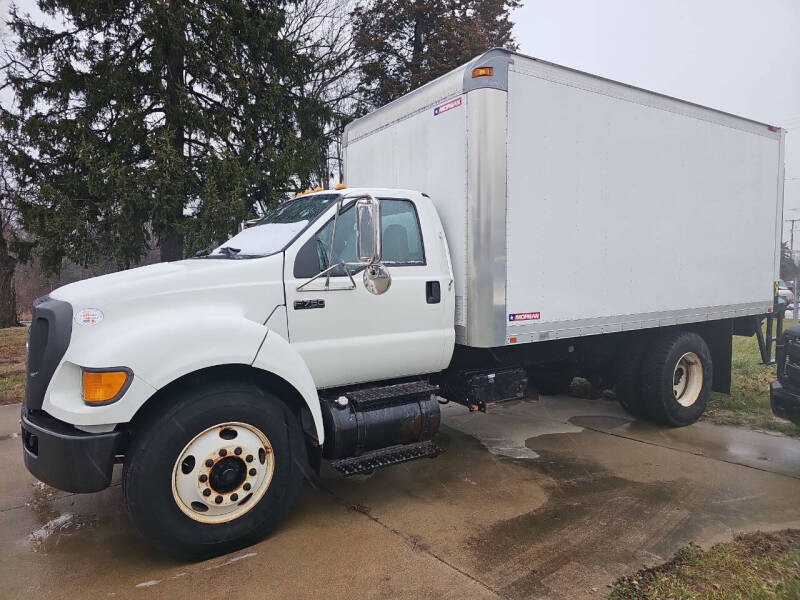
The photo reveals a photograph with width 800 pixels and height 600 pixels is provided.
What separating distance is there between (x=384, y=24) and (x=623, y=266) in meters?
16.8

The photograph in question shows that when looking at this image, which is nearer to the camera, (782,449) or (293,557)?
(293,557)

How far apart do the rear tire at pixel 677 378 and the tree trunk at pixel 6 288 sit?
18763 millimetres

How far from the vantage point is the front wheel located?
3252 mm

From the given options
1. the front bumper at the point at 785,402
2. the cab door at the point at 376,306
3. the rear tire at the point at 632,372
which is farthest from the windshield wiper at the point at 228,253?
the front bumper at the point at 785,402

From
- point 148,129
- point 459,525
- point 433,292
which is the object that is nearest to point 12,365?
point 148,129

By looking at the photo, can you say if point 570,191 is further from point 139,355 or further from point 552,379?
point 139,355

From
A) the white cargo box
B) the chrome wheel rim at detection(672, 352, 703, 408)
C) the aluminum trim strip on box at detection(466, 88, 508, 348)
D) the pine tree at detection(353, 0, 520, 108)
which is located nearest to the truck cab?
the aluminum trim strip on box at detection(466, 88, 508, 348)

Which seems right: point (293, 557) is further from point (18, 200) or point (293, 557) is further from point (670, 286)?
point (18, 200)

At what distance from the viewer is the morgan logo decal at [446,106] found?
4.54 metres

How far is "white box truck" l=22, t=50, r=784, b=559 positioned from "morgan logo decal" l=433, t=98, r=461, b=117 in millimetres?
26

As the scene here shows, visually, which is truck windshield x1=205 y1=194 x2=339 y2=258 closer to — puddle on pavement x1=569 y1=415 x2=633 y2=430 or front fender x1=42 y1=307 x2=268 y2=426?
front fender x1=42 y1=307 x2=268 y2=426

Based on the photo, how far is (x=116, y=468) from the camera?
520cm

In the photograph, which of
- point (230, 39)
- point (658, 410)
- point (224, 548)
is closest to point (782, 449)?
point (658, 410)

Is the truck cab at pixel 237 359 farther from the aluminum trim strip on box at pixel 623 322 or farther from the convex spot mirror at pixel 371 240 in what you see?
the aluminum trim strip on box at pixel 623 322
